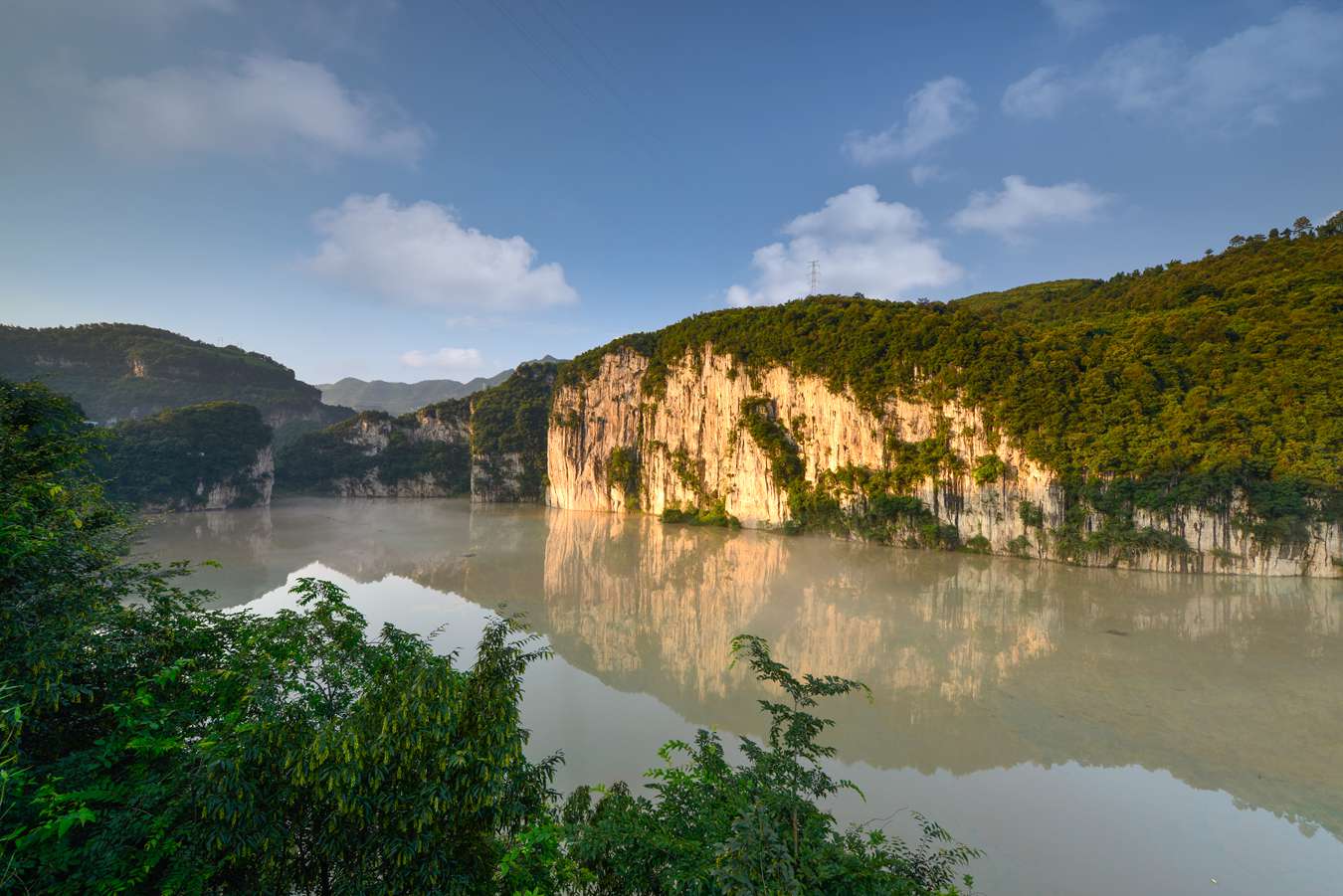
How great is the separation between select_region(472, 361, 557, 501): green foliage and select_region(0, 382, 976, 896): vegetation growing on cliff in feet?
180

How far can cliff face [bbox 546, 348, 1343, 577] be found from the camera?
21500 millimetres

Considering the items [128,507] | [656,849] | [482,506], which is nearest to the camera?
[656,849]

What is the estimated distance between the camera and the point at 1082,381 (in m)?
25.0

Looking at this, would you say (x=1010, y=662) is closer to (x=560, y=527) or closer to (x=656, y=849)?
(x=656, y=849)

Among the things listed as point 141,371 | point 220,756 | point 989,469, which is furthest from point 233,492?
point 989,469

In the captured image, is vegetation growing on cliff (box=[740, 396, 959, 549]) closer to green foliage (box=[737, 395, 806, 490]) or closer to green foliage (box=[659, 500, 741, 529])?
green foliage (box=[737, 395, 806, 490])

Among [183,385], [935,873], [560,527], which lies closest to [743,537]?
[560,527]

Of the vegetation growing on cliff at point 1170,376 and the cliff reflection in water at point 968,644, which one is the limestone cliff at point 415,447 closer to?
the cliff reflection in water at point 968,644

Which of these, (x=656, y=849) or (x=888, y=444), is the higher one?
(x=888, y=444)

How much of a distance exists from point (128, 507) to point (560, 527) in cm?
3405

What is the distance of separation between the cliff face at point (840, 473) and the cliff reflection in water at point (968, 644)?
1.47m

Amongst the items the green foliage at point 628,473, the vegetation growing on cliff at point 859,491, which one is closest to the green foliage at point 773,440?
the vegetation growing on cliff at point 859,491

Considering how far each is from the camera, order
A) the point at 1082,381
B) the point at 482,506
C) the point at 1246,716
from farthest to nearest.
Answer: the point at 482,506, the point at 1082,381, the point at 1246,716

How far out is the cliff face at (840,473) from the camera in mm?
21500
